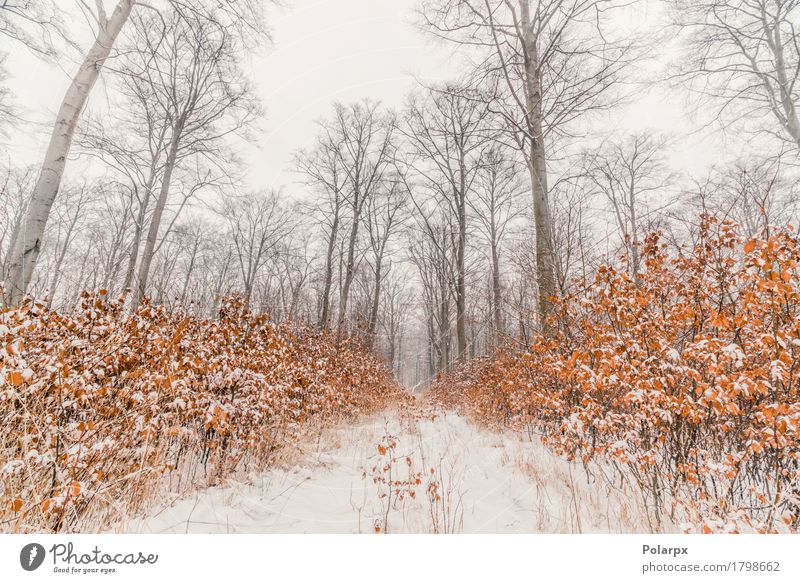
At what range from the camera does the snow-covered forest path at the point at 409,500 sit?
2141mm

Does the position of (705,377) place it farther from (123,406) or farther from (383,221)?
(383,221)

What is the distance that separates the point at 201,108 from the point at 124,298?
9.88m

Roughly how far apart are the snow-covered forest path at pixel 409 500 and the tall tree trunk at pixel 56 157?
311 cm

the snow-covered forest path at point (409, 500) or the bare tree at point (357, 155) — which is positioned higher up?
the bare tree at point (357, 155)

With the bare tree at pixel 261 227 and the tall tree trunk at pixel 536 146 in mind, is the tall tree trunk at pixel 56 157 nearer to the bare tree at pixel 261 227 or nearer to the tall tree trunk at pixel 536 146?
the tall tree trunk at pixel 536 146

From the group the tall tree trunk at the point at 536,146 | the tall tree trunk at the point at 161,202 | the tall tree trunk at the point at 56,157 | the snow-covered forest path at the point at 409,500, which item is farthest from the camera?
the tall tree trunk at the point at 161,202

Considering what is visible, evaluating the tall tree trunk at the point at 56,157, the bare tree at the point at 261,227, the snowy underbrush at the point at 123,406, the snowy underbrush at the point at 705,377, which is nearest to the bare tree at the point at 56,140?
the tall tree trunk at the point at 56,157

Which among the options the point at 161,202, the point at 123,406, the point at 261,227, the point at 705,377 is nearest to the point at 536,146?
the point at 705,377

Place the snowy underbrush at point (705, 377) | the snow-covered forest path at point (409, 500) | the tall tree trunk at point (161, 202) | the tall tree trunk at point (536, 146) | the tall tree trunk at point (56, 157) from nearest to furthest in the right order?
1. the snowy underbrush at point (705, 377)
2. the snow-covered forest path at point (409, 500)
3. the tall tree trunk at point (56, 157)
4. the tall tree trunk at point (536, 146)
5. the tall tree trunk at point (161, 202)

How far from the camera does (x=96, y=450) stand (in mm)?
1759

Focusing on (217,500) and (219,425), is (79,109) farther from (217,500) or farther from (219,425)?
(217,500)

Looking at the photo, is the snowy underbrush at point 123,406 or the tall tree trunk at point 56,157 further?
the tall tree trunk at point 56,157

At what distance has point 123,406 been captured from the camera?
226cm
